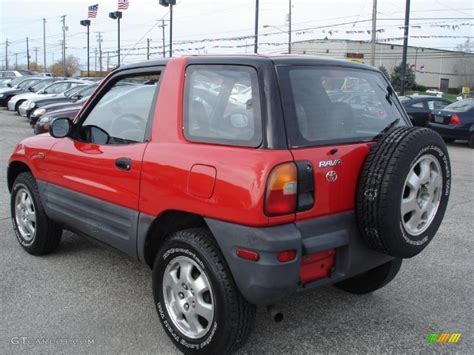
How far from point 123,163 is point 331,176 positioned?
4.52 feet

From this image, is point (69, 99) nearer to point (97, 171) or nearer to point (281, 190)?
point (97, 171)

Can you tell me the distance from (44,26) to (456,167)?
317 ft

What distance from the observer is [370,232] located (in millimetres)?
2807

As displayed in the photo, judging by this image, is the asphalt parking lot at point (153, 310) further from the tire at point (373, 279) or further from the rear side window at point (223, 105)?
the rear side window at point (223, 105)

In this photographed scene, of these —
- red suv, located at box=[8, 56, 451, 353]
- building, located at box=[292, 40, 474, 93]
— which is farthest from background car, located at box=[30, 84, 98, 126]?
building, located at box=[292, 40, 474, 93]

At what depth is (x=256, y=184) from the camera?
249 cm

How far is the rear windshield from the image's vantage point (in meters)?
2.71

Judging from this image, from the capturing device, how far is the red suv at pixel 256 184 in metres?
2.55

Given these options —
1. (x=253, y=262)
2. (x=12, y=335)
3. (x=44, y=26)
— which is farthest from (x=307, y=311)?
(x=44, y=26)

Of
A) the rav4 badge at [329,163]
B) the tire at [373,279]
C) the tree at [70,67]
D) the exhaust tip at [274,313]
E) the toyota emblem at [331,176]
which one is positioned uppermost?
the tree at [70,67]

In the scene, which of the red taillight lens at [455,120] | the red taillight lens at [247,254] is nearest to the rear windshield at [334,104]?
the red taillight lens at [247,254]

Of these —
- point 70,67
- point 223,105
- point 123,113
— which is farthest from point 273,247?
point 70,67

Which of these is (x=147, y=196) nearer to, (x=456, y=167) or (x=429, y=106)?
(x=456, y=167)

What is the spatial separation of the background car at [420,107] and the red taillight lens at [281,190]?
14.1 meters
